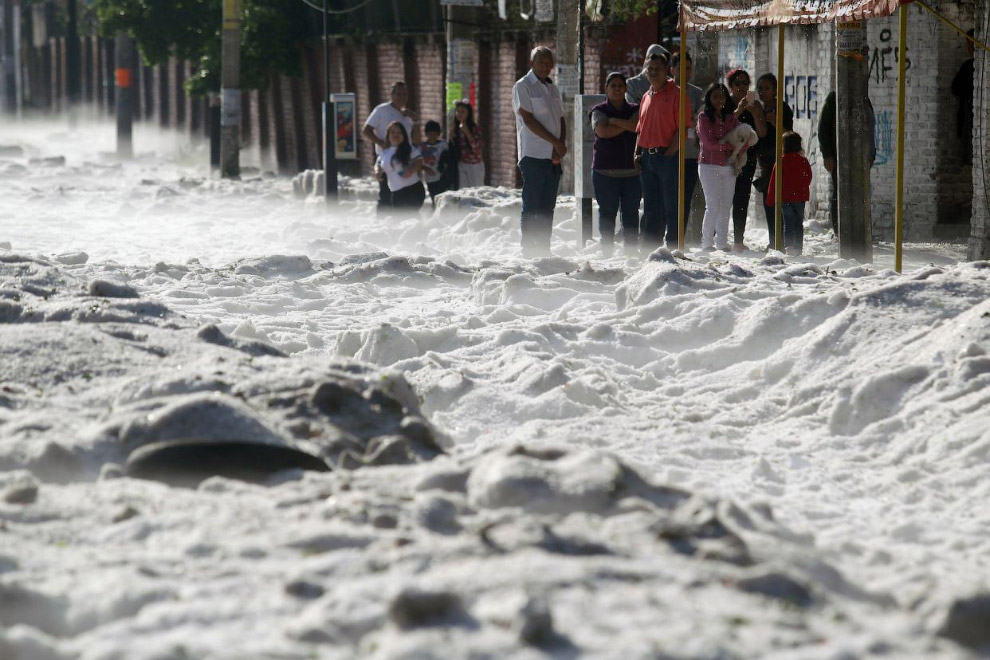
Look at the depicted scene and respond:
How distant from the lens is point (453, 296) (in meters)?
10.5

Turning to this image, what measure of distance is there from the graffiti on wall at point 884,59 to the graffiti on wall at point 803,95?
3.35ft

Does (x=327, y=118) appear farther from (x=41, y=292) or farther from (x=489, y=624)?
(x=489, y=624)

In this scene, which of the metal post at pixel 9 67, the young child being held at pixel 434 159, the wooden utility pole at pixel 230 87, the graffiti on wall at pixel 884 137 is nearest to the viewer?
the graffiti on wall at pixel 884 137

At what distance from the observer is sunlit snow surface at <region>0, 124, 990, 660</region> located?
358cm

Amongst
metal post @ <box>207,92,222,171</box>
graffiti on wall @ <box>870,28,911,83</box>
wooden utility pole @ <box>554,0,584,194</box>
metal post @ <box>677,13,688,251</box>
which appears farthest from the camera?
metal post @ <box>207,92,222,171</box>

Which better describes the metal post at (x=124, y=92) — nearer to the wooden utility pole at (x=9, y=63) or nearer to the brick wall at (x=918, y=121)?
the wooden utility pole at (x=9, y=63)

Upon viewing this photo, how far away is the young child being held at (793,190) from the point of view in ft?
39.3

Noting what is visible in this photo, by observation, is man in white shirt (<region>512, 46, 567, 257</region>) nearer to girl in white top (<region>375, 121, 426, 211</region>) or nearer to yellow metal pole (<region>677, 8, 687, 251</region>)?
yellow metal pole (<region>677, 8, 687, 251</region>)

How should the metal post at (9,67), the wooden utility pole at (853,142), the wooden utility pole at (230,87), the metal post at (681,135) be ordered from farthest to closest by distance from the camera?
the metal post at (9,67) < the wooden utility pole at (230,87) < the metal post at (681,135) < the wooden utility pole at (853,142)

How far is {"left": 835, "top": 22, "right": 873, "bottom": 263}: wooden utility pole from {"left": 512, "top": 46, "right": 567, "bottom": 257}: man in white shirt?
207 cm

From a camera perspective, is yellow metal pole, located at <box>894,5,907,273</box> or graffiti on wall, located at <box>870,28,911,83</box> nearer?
yellow metal pole, located at <box>894,5,907,273</box>

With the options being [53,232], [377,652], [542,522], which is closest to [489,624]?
[377,652]

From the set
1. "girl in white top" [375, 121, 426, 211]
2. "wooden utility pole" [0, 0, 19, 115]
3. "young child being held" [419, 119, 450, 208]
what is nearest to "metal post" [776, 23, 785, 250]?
"girl in white top" [375, 121, 426, 211]

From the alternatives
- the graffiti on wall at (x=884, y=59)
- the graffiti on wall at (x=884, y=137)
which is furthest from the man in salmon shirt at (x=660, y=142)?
the graffiti on wall at (x=884, y=137)
